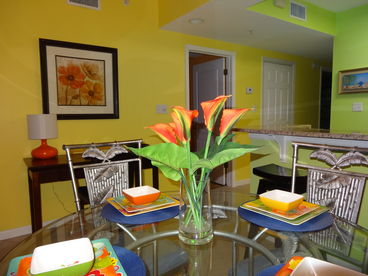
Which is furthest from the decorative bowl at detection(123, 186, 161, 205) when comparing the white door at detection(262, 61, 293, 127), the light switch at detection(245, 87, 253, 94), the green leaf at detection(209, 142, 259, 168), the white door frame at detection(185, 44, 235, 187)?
the white door at detection(262, 61, 293, 127)

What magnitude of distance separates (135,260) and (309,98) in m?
5.26

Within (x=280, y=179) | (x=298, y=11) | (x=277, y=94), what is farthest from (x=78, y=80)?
(x=277, y=94)

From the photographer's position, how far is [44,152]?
2.44 m

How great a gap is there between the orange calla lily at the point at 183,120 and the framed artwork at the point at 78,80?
2.28 meters

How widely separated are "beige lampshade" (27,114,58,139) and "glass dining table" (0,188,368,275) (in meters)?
1.41

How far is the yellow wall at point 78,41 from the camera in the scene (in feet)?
8.13

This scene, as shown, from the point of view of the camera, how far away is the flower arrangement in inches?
27.5

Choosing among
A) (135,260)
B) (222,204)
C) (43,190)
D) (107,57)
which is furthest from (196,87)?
(135,260)

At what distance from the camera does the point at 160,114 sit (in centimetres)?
337

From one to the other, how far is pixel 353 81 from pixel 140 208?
368cm

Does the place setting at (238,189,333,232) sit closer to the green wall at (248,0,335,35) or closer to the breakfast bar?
the breakfast bar

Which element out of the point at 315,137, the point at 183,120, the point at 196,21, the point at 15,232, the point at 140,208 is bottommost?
the point at 15,232

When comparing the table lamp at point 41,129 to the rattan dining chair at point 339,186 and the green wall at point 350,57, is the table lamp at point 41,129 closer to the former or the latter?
the rattan dining chair at point 339,186

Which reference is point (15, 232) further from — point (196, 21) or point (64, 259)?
point (196, 21)
